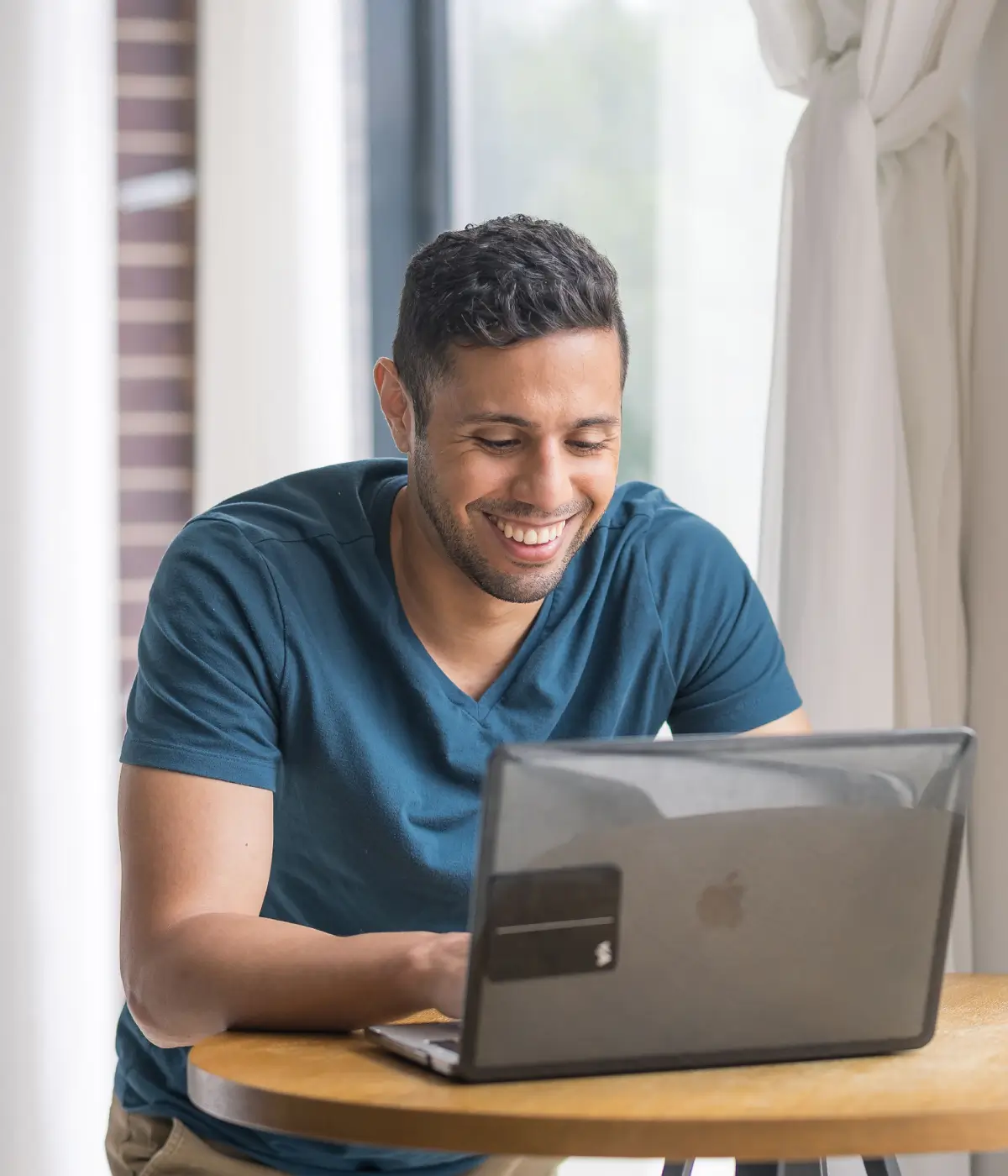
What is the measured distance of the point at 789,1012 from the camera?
1.02 meters

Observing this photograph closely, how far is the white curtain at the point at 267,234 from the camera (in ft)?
8.55

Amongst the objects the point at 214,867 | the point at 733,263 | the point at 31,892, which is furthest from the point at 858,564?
the point at 31,892

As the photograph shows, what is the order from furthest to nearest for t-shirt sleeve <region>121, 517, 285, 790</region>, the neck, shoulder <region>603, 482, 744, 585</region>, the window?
the window → shoulder <region>603, 482, 744, 585</region> → the neck → t-shirt sleeve <region>121, 517, 285, 790</region>

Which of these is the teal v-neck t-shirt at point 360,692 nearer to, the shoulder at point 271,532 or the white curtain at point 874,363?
the shoulder at point 271,532

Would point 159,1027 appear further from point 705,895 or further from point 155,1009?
point 705,895

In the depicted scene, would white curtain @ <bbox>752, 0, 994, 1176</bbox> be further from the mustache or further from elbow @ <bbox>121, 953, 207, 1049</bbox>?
elbow @ <bbox>121, 953, 207, 1049</bbox>

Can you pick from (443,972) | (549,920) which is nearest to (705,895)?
(549,920)

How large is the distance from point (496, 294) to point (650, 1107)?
0.80 meters

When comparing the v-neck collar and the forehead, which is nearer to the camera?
the forehead

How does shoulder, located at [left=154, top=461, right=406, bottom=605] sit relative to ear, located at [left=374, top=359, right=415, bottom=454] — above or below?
below

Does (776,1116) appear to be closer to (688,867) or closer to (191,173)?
(688,867)

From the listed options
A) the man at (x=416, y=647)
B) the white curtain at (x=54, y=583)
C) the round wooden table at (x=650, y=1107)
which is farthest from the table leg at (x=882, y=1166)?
the white curtain at (x=54, y=583)

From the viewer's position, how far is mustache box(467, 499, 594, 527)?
1.52 m

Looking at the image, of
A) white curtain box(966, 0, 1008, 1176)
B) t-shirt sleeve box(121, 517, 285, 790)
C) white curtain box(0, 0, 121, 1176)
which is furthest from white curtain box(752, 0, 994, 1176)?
white curtain box(0, 0, 121, 1176)
